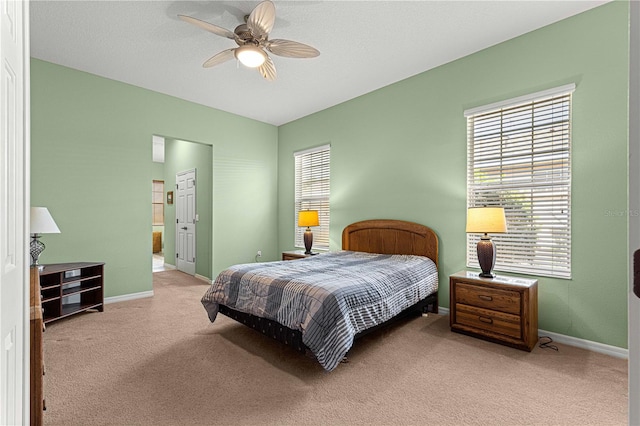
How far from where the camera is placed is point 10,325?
901 mm

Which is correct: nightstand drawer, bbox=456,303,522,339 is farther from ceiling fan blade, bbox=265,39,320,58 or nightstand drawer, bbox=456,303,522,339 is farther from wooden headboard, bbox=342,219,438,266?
ceiling fan blade, bbox=265,39,320,58

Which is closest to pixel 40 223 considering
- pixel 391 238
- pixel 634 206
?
pixel 391 238

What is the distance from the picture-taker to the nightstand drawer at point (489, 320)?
2.62 metres

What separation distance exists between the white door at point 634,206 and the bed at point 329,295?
67.1 inches

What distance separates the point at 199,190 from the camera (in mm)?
5703

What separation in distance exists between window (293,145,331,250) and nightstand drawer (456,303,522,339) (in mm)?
2506

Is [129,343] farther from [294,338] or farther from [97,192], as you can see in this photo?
[97,192]

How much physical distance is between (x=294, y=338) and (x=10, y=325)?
1.70 meters

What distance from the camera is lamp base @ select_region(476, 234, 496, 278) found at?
291 centimetres

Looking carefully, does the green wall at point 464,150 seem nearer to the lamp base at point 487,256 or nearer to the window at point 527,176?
the window at point 527,176

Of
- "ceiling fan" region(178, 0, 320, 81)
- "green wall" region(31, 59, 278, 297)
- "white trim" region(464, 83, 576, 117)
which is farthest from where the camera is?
"green wall" region(31, 59, 278, 297)

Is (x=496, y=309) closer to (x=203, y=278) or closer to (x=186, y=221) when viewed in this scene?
(x=203, y=278)

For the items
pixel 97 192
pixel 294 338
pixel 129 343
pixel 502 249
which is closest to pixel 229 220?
pixel 97 192

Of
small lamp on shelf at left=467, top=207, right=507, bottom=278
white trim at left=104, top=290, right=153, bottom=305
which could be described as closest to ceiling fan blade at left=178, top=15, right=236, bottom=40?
small lamp on shelf at left=467, top=207, right=507, bottom=278
